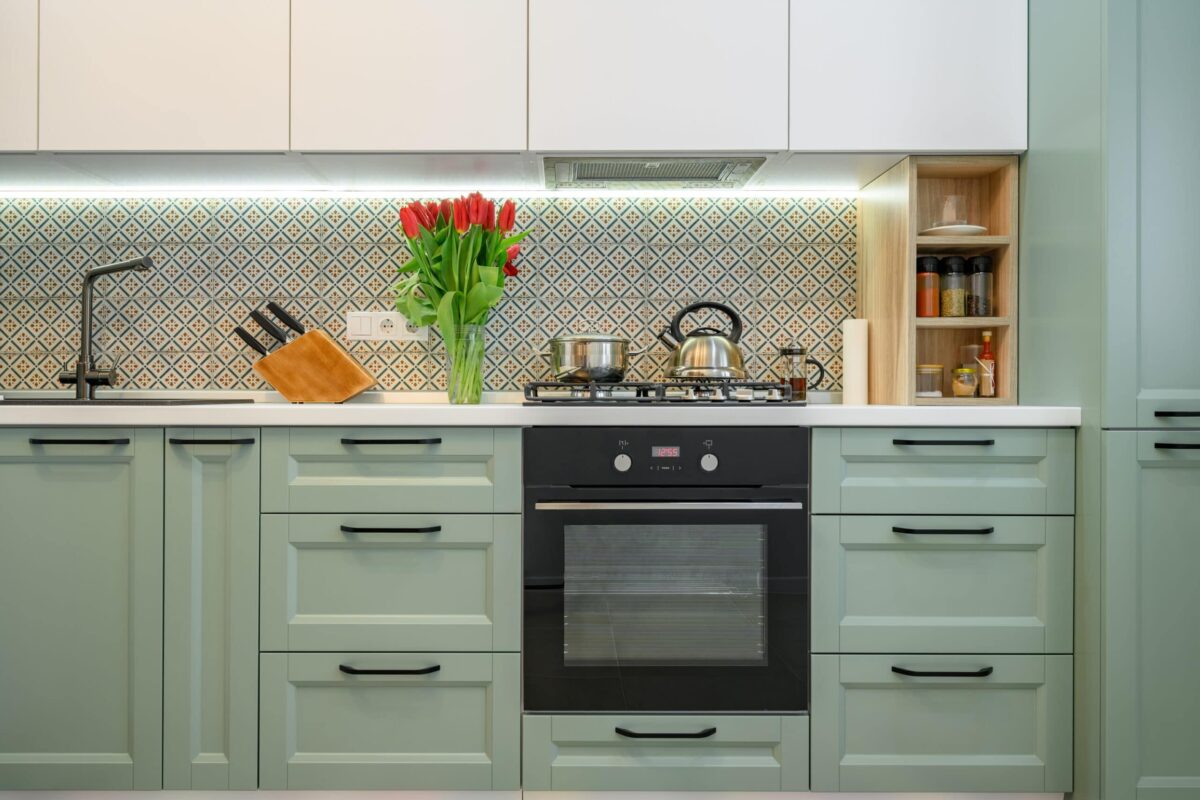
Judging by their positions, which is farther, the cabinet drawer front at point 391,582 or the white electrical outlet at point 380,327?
the white electrical outlet at point 380,327

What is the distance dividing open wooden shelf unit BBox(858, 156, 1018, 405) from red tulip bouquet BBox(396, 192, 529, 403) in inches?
37.9

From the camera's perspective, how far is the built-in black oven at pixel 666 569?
1.89 m

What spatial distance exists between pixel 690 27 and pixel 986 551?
4.59ft

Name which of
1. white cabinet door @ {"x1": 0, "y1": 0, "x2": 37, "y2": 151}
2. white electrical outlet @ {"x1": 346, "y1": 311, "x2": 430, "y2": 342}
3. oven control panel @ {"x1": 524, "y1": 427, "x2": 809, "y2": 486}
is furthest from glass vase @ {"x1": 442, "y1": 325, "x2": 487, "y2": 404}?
white cabinet door @ {"x1": 0, "y1": 0, "x2": 37, "y2": 151}

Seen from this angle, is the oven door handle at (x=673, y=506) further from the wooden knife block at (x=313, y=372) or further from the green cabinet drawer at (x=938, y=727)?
the wooden knife block at (x=313, y=372)

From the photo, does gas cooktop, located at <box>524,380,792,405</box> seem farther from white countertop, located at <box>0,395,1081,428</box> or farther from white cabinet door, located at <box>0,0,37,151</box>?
white cabinet door, located at <box>0,0,37,151</box>

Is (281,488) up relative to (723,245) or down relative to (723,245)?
Result: down

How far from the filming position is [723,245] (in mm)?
2557

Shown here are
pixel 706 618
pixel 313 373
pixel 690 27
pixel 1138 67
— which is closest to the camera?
pixel 1138 67

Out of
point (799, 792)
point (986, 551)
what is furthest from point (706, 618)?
point (986, 551)

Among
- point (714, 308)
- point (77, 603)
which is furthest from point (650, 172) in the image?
point (77, 603)

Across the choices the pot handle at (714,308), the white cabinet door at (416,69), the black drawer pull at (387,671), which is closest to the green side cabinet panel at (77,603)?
the black drawer pull at (387,671)

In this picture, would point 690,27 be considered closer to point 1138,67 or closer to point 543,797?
point 1138,67

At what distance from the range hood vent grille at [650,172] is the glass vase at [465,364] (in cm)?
48
